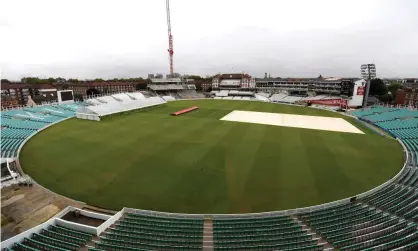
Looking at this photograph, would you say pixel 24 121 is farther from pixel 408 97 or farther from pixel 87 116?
pixel 408 97

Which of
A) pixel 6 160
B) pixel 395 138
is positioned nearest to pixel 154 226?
pixel 6 160

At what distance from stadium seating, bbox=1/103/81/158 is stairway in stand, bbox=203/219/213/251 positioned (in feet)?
67.1

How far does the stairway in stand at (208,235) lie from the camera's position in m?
11.2

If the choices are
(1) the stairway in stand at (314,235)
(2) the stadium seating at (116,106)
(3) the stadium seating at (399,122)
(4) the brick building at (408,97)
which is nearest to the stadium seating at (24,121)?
(2) the stadium seating at (116,106)

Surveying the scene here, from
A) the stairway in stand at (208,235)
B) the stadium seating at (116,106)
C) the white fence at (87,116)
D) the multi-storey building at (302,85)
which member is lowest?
the stairway in stand at (208,235)

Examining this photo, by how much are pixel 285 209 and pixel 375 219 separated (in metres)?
4.75

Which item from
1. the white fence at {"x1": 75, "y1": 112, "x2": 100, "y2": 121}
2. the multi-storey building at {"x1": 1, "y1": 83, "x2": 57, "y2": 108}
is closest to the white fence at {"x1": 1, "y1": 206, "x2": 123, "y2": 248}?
the white fence at {"x1": 75, "y1": 112, "x2": 100, "y2": 121}

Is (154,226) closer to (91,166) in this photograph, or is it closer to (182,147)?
(91,166)

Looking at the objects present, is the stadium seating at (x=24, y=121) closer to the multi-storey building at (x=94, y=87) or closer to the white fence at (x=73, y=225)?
the white fence at (x=73, y=225)

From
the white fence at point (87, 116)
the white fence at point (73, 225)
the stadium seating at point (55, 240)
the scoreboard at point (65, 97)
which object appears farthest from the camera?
the scoreboard at point (65, 97)

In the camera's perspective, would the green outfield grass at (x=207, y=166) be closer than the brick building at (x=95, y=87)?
Yes

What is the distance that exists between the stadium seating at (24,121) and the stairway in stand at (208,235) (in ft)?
67.1

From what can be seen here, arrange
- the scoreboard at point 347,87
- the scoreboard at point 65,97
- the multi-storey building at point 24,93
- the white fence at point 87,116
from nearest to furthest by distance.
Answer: the white fence at point 87,116 < the scoreboard at point 65,97 < the scoreboard at point 347,87 < the multi-storey building at point 24,93

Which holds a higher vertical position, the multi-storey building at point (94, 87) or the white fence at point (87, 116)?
the multi-storey building at point (94, 87)
